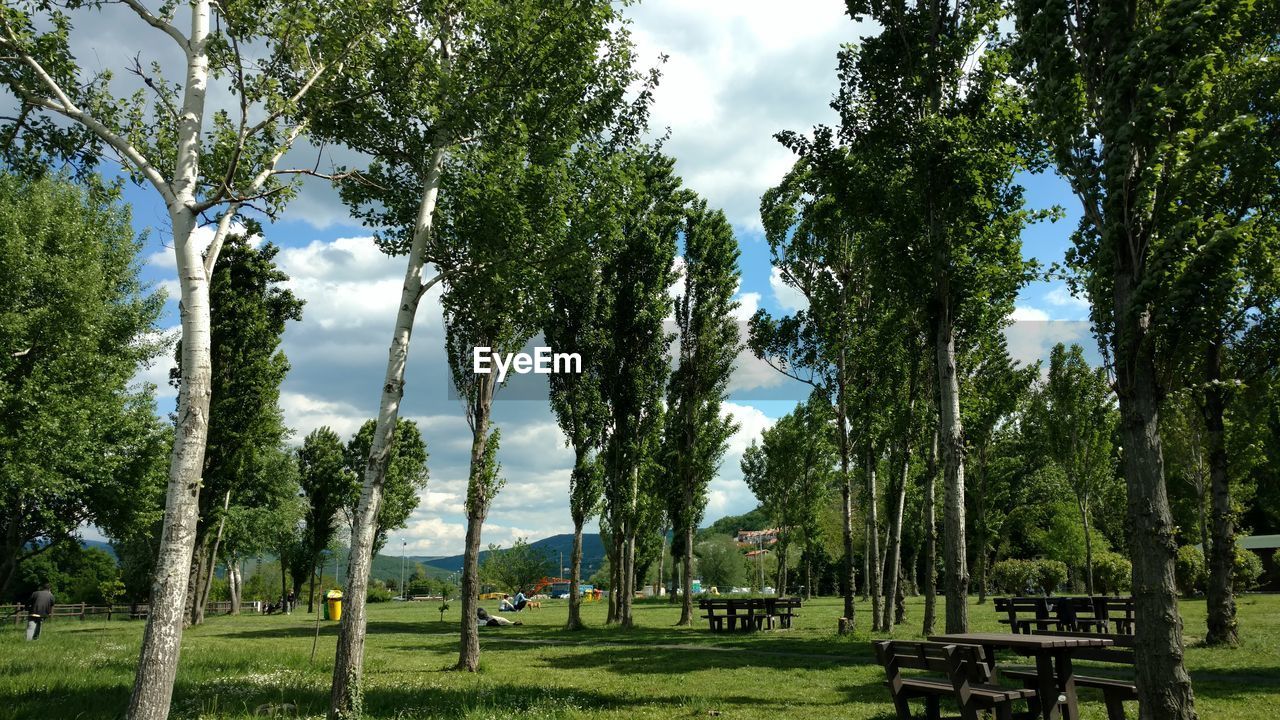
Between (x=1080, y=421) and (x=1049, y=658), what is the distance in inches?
1120

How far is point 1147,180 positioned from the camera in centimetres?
646

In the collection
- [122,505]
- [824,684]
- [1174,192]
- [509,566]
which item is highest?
[1174,192]

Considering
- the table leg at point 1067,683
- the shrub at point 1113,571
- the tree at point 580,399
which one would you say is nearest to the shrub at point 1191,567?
the shrub at point 1113,571

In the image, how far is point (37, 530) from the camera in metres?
25.8

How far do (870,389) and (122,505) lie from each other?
26.9 meters

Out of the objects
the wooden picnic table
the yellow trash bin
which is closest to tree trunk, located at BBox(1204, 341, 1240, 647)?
the wooden picnic table

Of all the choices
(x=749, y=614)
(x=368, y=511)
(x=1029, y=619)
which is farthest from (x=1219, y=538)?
(x=368, y=511)

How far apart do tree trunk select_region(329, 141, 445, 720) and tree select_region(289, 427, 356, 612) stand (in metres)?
38.6

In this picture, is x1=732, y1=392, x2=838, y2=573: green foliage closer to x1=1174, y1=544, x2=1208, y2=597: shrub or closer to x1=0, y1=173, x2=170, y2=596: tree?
x1=1174, y1=544, x2=1208, y2=597: shrub

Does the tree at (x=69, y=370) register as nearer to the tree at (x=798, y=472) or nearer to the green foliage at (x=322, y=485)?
the green foliage at (x=322, y=485)

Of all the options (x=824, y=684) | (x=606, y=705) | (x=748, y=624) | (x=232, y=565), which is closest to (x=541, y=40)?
(x=606, y=705)

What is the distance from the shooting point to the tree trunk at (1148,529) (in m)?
6.13

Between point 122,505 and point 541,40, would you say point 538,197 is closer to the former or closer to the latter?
point 541,40

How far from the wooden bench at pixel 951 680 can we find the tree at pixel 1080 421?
2779 cm
